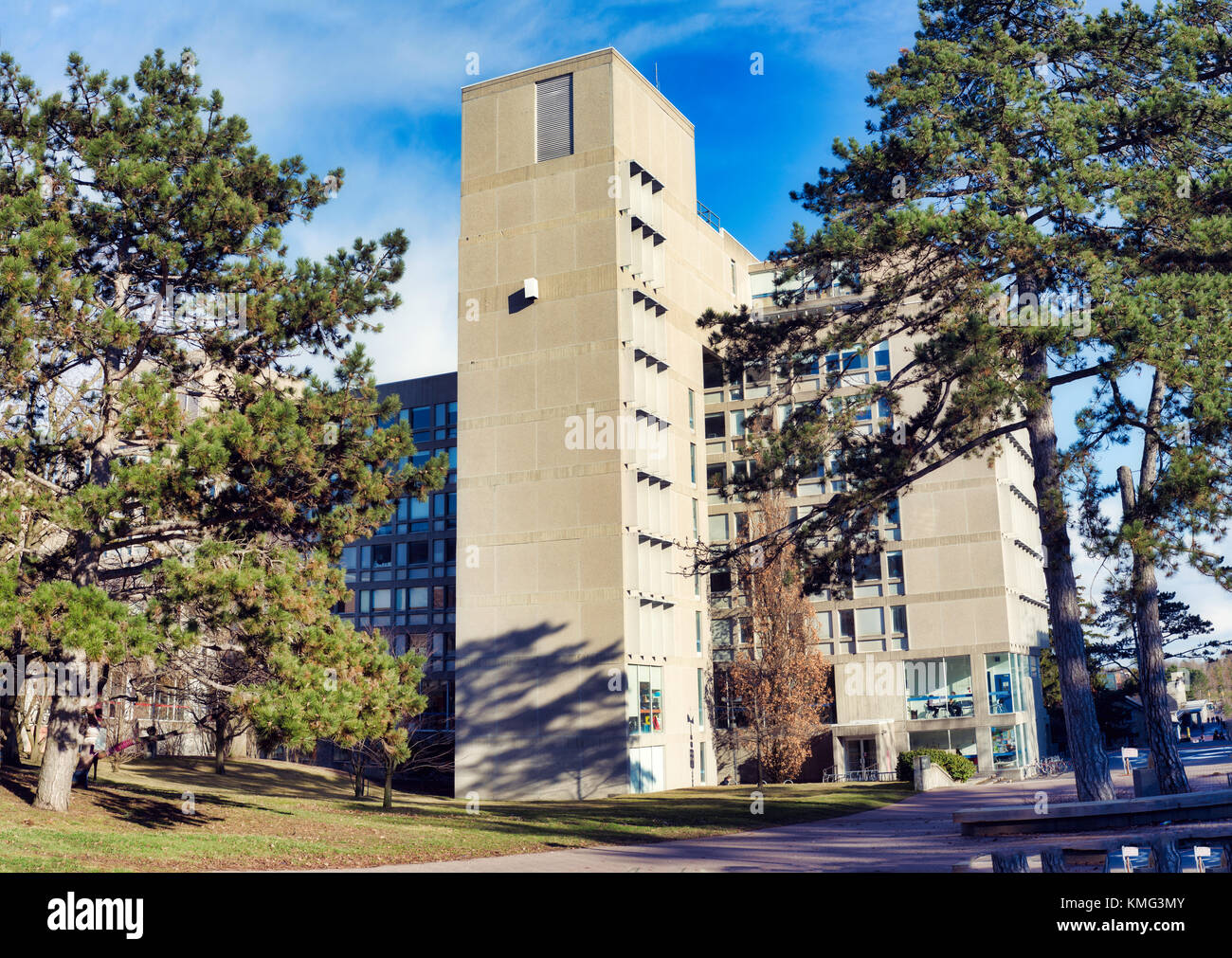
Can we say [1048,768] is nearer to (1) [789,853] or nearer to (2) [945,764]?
(2) [945,764]

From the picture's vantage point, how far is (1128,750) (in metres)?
24.6

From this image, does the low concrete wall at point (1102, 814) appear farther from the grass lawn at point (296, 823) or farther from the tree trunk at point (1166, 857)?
the grass lawn at point (296, 823)

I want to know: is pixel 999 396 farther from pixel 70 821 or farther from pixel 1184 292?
pixel 70 821

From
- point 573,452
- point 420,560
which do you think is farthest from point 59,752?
point 420,560

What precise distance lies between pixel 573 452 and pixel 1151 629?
2554 centimetres

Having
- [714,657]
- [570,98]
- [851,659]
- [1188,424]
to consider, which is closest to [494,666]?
[714,657]

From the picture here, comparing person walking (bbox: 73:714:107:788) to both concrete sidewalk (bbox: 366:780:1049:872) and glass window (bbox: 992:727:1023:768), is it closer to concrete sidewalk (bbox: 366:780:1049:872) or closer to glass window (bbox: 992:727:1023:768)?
concrete sidewalk (bbox: 366:780:1049:872)

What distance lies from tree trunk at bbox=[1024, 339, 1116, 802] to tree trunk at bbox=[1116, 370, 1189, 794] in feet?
3.27

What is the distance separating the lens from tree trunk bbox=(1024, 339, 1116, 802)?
1934cm

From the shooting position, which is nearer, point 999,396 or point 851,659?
point 999,396

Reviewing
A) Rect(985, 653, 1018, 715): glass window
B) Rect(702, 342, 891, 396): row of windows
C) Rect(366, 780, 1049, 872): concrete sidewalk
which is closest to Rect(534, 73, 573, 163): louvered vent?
Rect(702, 342, 891, 396): row of windows
